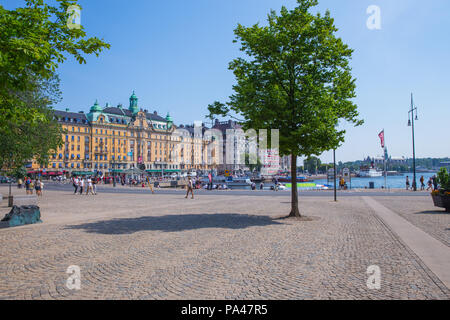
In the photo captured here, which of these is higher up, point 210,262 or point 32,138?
point 32,138

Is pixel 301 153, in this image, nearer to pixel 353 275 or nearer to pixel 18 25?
pixel 353 275

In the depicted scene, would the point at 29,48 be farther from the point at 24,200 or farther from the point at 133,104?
the point at 133,104

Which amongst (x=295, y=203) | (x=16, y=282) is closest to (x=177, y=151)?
(x=295, y=203)

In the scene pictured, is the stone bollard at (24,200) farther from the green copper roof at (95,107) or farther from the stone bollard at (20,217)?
the green copper roof at (95,107)

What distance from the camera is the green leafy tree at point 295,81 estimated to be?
45.4 feet

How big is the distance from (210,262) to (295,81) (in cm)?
1044

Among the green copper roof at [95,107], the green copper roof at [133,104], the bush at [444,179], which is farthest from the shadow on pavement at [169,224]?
the green copper roof at [133,104]

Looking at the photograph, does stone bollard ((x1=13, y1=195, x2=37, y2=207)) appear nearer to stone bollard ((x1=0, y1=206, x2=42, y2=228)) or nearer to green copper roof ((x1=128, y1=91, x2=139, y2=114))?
stone bollard ((x1=0, y1=206, x2=42, y2=228))

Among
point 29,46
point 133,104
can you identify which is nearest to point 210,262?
point 29,46

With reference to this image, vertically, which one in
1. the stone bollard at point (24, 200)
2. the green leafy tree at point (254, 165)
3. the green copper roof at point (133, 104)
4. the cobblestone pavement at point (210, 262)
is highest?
the green copper roof at point (133, 104)

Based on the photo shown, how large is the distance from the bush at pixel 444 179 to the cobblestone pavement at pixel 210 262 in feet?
26.4

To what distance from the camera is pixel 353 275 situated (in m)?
6.58

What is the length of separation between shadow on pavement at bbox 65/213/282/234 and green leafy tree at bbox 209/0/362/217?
366 cm

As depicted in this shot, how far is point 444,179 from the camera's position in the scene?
1812 centimetres
